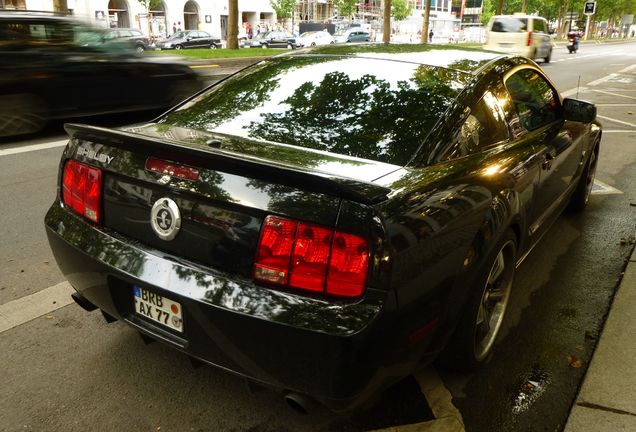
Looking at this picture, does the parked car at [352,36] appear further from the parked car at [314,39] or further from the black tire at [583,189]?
the black tire at [583,189]

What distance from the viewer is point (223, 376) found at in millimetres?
2682

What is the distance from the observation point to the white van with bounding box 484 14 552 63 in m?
23.0

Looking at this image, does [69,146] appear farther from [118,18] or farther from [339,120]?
[118,18]

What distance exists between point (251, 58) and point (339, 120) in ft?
63.1

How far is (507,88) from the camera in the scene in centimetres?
325

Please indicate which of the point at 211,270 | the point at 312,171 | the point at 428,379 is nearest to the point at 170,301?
the point at 211,270

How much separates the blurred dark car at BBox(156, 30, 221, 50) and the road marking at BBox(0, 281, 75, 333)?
34808mm

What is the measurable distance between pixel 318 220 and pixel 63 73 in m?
6.92

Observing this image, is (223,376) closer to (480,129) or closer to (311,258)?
(311,258)

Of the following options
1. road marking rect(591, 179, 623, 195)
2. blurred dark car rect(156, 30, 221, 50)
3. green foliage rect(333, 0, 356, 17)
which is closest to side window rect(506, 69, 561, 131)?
road marking rect(591, 179, 623, 195)

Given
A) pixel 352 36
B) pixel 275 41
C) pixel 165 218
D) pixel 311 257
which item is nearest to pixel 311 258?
pixel 311 257

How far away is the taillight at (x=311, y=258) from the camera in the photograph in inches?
75.4

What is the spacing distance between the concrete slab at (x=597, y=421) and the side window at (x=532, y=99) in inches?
63.9

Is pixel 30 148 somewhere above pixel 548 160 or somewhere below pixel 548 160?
below
